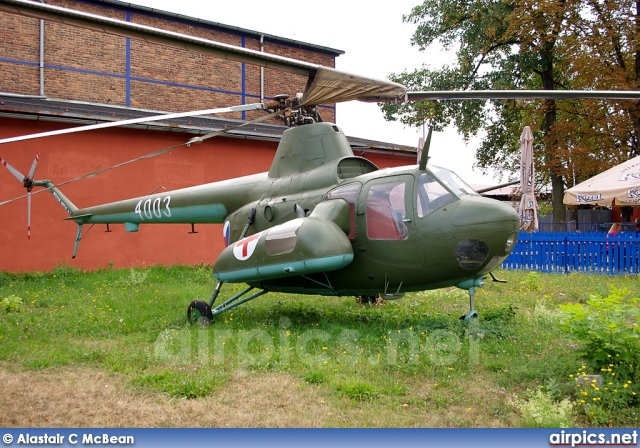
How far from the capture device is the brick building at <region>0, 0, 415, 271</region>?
13438 mm

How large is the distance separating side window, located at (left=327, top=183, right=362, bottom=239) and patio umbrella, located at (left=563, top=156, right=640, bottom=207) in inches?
428

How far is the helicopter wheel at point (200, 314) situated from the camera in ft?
26.6


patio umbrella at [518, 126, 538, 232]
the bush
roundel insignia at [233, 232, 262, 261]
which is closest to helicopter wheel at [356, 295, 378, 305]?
roundel insignia at [233, 232, 262, 261]

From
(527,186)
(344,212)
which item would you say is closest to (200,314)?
(344,212)

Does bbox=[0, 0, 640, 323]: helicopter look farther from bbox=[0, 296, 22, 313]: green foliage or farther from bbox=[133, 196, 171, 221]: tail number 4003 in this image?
bbox=[0, 296, 22, 313]: green foliage

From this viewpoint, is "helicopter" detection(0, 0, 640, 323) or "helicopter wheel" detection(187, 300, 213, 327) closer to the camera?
"helicopter" detection(0, 0, 640, 323)

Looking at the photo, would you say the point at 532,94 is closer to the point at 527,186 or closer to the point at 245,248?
the point at 245,248

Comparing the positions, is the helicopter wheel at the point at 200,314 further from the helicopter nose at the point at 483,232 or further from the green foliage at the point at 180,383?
the helicopter nose at the point at 483,232

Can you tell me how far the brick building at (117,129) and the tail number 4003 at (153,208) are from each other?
4892mm

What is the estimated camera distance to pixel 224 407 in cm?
484

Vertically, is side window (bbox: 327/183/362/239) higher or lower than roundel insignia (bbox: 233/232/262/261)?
higher

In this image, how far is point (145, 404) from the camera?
496 cm

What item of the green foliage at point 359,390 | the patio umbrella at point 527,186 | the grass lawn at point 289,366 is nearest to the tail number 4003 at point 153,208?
the grass lawn at point 289,366

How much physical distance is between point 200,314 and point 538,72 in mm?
21581
